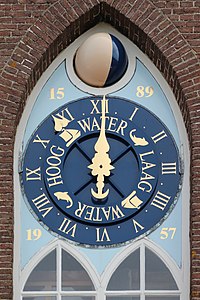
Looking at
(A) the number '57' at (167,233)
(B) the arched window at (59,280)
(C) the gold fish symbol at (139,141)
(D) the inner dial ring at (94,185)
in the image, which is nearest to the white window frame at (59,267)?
(B) the arched window at (59,280)

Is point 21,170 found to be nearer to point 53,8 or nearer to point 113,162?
point 113,162

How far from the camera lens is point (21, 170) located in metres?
13.9

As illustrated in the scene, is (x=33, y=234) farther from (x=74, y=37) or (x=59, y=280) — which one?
(x=74, y=37)

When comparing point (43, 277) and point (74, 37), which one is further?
point (74, 37)

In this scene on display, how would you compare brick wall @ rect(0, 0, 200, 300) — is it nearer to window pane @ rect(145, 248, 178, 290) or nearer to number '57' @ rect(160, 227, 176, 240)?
number '57' @ rect(160, 227, 176, 240)

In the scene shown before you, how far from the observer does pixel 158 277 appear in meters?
13.5

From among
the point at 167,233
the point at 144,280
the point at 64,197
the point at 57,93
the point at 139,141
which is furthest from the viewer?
the point at 57,93

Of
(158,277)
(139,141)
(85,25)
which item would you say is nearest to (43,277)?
(158,277)

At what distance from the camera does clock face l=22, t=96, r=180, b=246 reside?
44.9 ft

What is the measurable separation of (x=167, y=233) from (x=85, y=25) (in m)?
2.61

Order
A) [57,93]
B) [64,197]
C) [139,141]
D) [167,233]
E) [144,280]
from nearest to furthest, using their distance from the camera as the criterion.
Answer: [144,280]
[167,233]
[64,197]
[139,141]
[57,93]

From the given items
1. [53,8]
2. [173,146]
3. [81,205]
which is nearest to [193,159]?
[173,146]

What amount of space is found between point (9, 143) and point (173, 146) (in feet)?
6.10

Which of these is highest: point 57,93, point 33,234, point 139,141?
point 57,93
